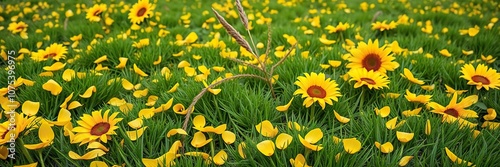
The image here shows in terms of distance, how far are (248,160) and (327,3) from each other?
5.98 metres

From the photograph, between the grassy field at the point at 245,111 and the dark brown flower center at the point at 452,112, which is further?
the dark brown flower center at the point at 452,112

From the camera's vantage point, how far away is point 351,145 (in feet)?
4.06

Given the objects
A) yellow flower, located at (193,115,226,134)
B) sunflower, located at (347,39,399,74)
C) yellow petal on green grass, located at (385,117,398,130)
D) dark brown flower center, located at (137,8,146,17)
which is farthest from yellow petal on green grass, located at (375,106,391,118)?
dark brown flower center, located at (137,8,146,17)

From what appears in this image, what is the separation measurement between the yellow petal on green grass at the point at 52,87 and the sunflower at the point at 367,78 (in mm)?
1499

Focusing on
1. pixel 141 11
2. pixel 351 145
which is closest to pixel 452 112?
pixel 351 145

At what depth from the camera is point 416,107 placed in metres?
1.68

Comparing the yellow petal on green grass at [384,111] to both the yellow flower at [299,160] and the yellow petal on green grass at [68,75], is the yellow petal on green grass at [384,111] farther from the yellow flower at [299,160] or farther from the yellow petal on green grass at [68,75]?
the yellow petal on green grass at [68,75]

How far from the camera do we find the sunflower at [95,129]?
1.32m

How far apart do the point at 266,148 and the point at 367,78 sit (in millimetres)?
835

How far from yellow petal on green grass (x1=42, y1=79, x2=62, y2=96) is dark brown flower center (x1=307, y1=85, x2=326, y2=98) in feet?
4.12

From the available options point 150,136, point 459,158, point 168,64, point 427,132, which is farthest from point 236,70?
point 459,158

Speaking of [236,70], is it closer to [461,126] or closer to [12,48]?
[461,126]

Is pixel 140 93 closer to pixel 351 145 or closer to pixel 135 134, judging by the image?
pixel 135 134

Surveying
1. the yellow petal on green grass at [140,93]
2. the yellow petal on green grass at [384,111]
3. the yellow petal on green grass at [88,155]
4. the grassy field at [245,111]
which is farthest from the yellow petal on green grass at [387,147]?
the yellow petal on green grass at [140,93]
